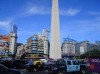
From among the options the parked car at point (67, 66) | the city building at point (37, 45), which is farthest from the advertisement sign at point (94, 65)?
the city building at point (37, 45)

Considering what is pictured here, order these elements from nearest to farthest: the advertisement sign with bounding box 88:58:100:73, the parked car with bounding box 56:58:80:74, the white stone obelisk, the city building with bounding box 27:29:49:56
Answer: the advertisement sign with bounding box 88:58:100:73 → the parked car with bounding box 56:58:80:74 → the white stone obelisk → the city building with bounding box 27:29:49:56

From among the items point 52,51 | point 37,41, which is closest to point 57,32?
point 52,51

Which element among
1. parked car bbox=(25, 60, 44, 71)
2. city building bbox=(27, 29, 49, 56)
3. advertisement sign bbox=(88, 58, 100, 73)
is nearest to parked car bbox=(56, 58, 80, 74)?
advertisement sign bbox=(88, 58, 100, 73)

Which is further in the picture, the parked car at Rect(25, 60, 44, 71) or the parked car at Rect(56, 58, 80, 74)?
the parked car at Rect(25, 60, 44, 71)

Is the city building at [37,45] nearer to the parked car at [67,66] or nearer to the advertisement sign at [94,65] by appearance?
the parked car at [67,66]

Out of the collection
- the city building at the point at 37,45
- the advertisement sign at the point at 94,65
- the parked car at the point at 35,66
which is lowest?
the parked car at the point at 35,66

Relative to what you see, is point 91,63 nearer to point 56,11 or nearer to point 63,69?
point 63,69

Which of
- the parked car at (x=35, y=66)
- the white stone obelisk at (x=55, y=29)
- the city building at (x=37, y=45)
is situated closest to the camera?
the parked car at (x=35, y=66)

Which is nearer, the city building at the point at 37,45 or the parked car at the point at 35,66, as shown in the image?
the parked car at the point at 35,66

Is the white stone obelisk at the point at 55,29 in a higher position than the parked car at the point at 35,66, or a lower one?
higher

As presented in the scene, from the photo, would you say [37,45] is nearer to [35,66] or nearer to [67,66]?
[35,66]

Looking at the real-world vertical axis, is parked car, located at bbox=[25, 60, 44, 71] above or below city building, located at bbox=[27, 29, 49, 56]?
below

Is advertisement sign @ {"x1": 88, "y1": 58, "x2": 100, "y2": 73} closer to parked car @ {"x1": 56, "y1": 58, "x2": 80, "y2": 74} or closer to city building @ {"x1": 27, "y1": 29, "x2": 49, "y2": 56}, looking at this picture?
parked car @ {"x1": 56, "y1": 58, "x2": 80, "y2": 74}

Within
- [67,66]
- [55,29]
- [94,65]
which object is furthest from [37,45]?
[94,65]
